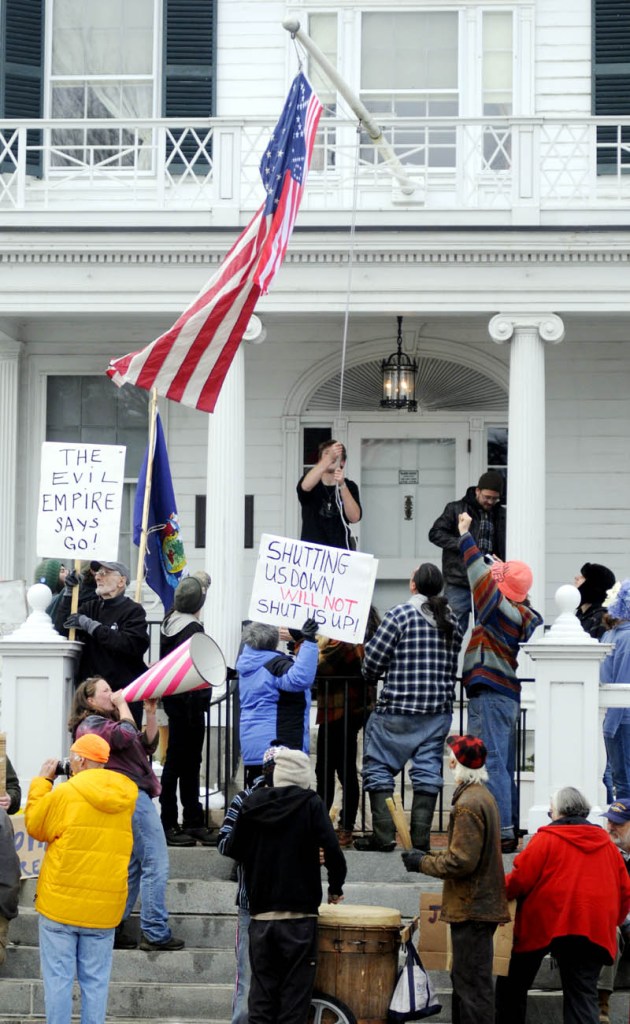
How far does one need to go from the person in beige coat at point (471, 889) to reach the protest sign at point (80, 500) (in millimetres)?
3112

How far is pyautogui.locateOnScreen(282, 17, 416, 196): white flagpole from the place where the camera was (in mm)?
13086

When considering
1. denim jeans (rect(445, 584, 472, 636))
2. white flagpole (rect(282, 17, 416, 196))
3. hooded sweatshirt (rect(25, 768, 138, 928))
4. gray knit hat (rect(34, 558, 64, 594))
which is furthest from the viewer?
denim jeans (rect(445, 584, 472, 636))

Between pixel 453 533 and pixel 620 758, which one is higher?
pixel 453 533

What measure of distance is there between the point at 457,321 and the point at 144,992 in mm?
8903

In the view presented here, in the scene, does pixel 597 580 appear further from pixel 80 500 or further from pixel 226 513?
pixel 80 500

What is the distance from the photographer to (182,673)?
9.80m

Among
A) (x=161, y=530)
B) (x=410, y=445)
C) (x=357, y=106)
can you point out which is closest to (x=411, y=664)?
(x=161, y=530)

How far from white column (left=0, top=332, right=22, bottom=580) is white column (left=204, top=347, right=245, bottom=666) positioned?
8.37ft

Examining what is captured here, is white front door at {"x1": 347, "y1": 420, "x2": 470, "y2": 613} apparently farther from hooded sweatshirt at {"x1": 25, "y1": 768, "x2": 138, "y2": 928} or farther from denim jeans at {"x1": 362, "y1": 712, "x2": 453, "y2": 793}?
hooded sweatshirt at {"x1": 25, "y1": 768, "x2": 138, "y2": 928}

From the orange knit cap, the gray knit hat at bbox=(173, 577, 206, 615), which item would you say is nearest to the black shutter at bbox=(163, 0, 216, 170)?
the gray knit hat at bbox=(173, 577, 206, 615)

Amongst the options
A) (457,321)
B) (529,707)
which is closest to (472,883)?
(529,707)

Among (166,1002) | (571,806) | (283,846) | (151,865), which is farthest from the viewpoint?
(151,865)

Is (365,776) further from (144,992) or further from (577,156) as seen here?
(577,156)

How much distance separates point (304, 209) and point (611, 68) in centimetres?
363
